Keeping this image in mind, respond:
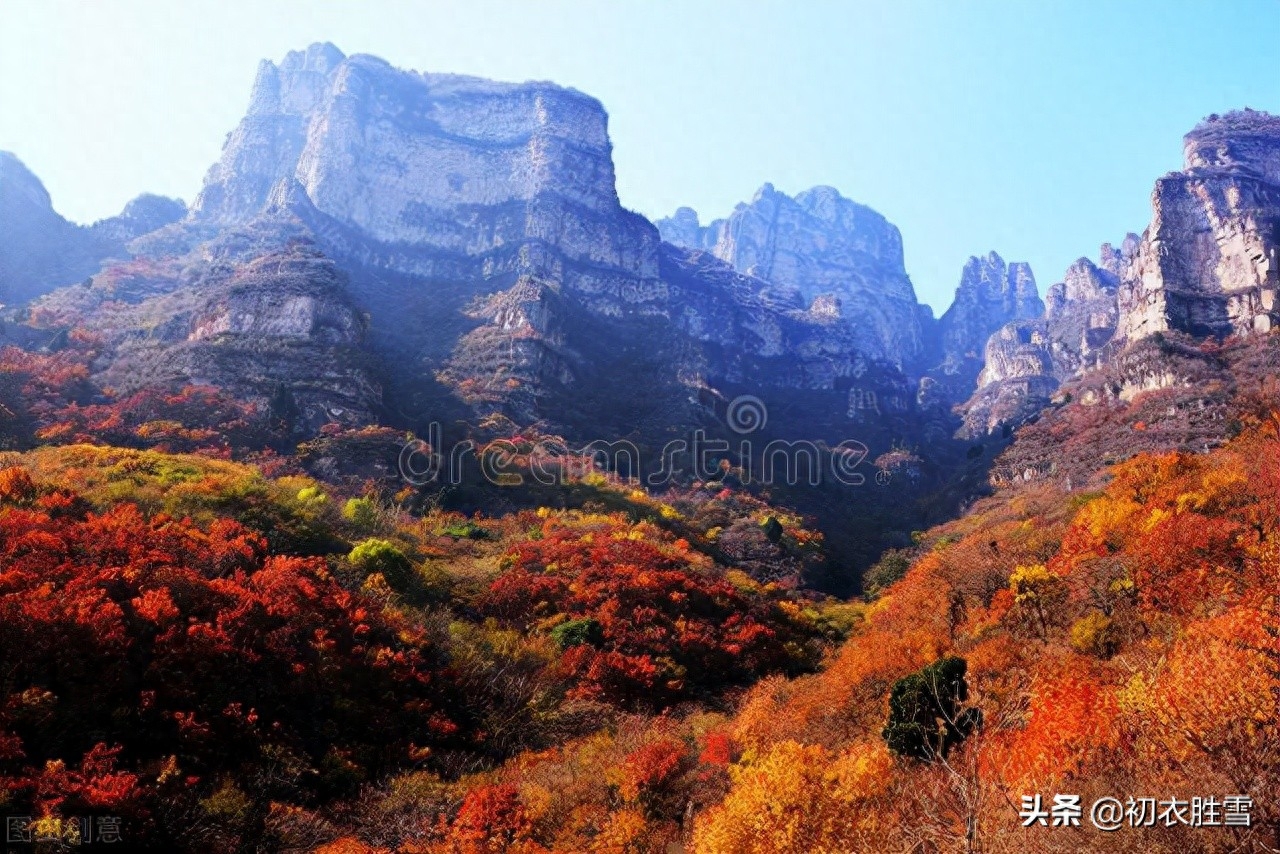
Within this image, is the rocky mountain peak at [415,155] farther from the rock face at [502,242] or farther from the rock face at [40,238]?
the rock face at [40,238]

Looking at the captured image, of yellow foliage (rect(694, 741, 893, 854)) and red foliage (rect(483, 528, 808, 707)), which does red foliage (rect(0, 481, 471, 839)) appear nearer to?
red foliage (rect(483, 528, 808, 707))

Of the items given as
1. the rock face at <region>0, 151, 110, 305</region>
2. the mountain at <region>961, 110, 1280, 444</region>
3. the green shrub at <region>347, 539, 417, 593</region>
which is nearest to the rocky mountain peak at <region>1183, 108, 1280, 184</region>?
the mountain at <region>961, 110, 1280, 444</region>

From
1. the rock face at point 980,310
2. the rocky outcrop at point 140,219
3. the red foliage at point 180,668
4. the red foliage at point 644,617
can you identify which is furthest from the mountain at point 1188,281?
the rocky outcrop at point 140,219

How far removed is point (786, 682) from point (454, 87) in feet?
478

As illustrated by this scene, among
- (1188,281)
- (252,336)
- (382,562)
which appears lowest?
(382,562)

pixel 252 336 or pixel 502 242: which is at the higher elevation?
pixel 502 242

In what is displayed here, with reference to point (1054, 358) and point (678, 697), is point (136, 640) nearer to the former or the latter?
point (678, 697)

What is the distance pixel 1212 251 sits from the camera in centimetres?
8788

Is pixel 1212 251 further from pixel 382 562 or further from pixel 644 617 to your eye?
pixel 382 562

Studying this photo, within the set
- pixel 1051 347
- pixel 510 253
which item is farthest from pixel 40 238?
pixel 1051 347

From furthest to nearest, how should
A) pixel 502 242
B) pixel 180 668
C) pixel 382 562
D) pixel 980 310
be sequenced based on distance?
pixel 980 310, pixel 502 242, pixel 382 562, pixel 180 668

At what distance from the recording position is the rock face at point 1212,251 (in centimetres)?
7925

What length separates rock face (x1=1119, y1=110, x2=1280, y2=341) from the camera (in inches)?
3120

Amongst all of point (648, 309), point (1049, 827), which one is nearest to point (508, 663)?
point (1049, 827)
